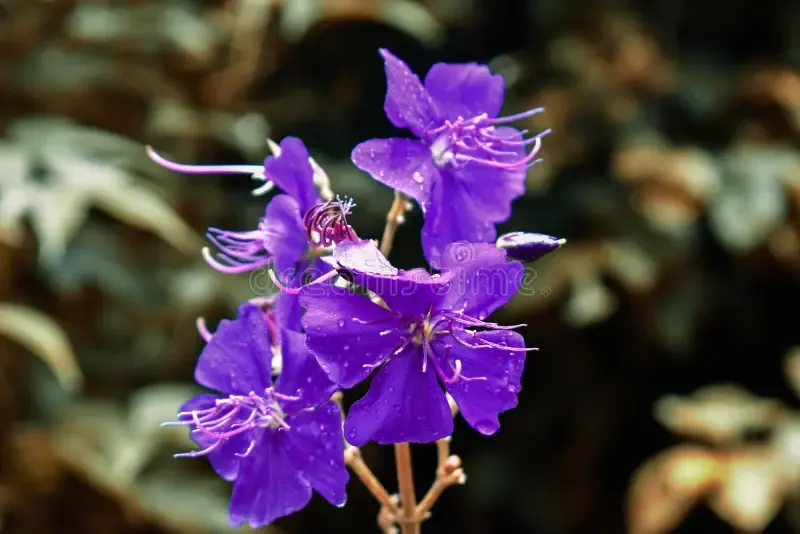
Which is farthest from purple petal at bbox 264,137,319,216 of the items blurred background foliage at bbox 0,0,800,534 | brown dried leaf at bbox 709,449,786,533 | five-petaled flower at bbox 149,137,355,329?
brown dried leaf at bbox 709,449,786,533

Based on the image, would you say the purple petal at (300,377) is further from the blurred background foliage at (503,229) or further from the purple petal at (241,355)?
the blurred background foliage at (503,229)

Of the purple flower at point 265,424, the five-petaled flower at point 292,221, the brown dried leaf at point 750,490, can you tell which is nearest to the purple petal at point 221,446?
the purple flower at point 265,424

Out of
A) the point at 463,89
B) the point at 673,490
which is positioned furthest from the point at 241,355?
the point at 673,490

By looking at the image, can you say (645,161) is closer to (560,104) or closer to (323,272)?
(560,104)

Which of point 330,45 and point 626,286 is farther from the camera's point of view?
point 330,45

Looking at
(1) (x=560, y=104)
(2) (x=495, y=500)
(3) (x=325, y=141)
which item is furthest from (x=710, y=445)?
(3) (x=325, y=141)

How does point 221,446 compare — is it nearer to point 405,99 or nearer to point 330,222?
point 330,222
